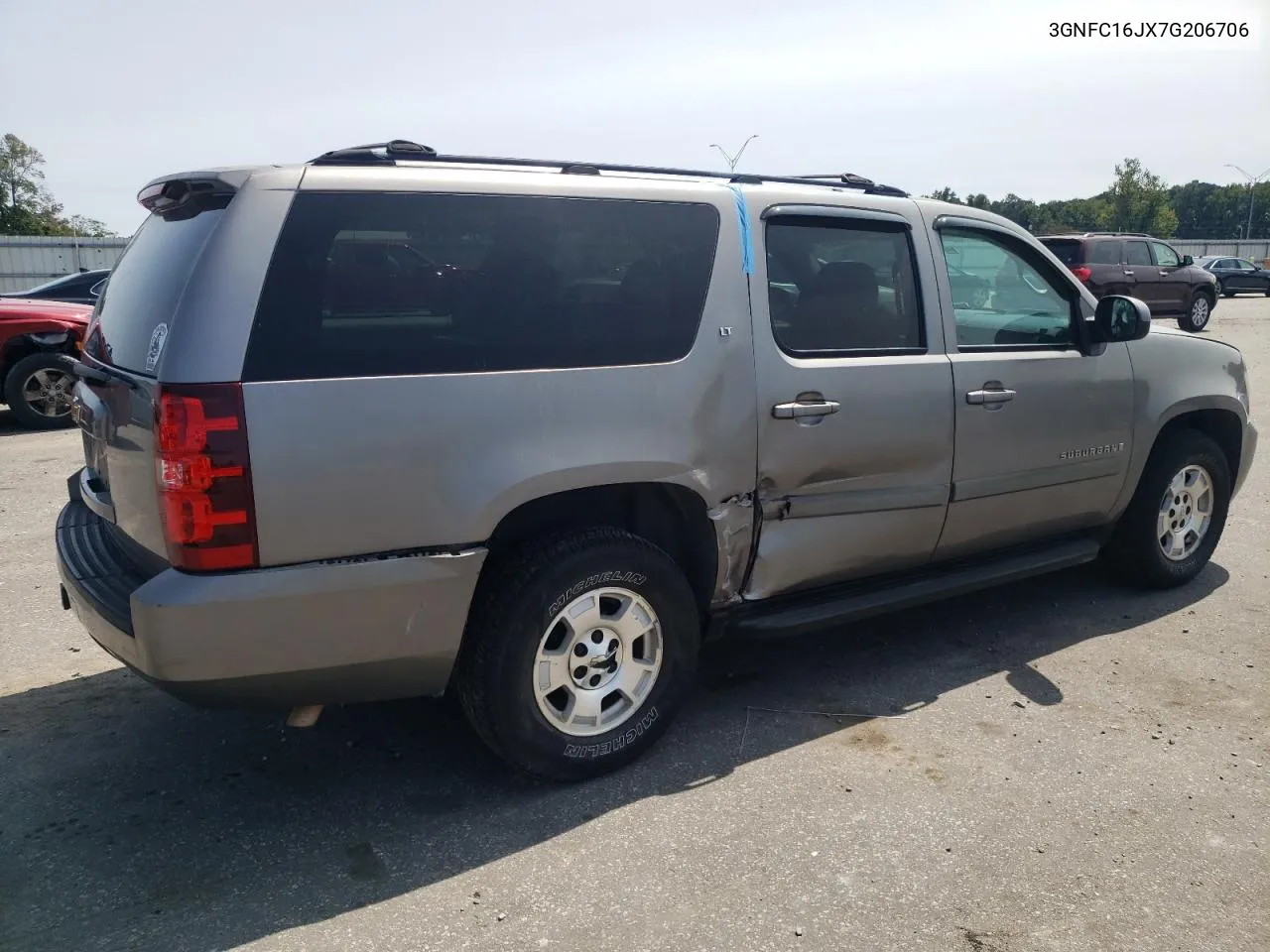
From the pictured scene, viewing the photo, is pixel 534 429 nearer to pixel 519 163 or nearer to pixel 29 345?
pixel 519 163

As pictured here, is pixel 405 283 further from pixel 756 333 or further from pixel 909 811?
pixel 909 811

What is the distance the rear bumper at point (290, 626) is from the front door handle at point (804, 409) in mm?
1190

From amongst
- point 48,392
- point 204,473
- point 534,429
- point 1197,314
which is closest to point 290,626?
point 204,473

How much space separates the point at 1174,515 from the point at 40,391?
9.80 meters

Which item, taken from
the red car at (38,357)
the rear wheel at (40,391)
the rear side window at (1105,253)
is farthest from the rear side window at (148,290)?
the rear side window at (1105,253)

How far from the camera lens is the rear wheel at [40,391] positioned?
32.0ft

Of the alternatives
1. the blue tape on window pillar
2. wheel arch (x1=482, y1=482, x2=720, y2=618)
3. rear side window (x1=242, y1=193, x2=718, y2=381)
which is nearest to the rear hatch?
rear side window (x1=242, y1=193, x2=718, y2=381)

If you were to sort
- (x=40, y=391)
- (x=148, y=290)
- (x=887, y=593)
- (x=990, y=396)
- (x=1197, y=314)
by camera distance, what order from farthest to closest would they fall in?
(x=1197, y=314) < (x=40, y=391) < (x=990, y=396) < (x=887, y=593) < (x=148, y=290)

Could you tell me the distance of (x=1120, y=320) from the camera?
177 inches

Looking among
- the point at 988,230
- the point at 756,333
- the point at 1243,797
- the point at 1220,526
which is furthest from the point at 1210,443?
the point at 756,333

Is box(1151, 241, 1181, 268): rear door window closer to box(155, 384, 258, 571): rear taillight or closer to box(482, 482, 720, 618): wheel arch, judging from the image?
box(482, 482, 720, 618): wheel arch

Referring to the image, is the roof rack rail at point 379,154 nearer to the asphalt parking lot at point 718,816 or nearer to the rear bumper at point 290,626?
the rear bumper at point 290,626

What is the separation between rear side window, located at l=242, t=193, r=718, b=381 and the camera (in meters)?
2.71

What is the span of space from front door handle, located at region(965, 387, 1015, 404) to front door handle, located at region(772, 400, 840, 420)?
2.40 feet
